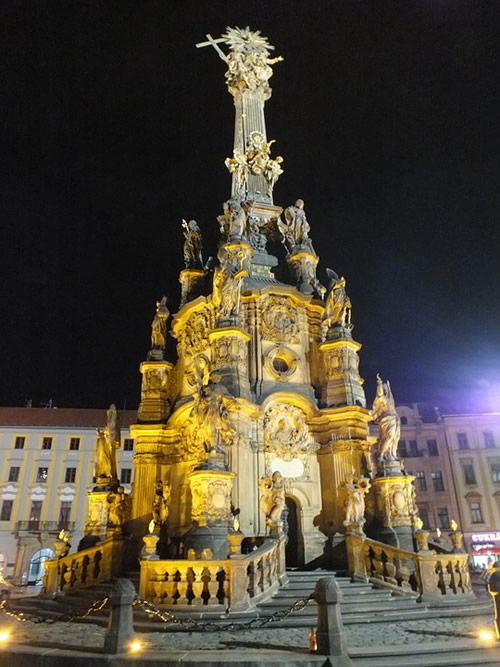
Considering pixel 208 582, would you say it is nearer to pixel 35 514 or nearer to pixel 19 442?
pixel 35 514

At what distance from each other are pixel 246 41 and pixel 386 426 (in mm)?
28183

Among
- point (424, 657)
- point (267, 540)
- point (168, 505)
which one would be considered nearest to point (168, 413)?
point (168, 505)

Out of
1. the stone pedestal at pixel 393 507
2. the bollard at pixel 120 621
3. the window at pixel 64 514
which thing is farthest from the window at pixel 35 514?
the bollard at pixel 120 621

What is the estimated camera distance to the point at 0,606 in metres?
12.5

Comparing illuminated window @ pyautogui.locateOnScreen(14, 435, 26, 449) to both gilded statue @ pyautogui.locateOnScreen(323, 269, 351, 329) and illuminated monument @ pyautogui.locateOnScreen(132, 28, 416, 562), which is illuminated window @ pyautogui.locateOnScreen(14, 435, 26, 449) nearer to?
illuminated monument @ pyautogui.locateOnScreen(132, 28, 416, 562)

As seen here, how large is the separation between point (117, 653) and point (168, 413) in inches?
535

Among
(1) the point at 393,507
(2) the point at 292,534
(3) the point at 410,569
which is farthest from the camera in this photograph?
(2) the point at 292,534

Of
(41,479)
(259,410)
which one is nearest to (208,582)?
(259,410)

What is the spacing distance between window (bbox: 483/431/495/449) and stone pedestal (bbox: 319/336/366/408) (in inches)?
1127

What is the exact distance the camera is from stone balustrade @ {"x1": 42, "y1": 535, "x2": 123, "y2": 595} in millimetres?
15844

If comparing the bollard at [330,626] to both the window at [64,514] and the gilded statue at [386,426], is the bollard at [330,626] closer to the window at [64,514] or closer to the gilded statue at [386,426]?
the gilded statue at [386,426]

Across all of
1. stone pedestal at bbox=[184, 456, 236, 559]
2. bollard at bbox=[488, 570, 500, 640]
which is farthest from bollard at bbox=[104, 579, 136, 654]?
bollard at bbox=[488, 570, 500, 640]

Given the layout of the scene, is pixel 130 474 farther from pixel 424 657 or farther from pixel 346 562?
pixel 424 657

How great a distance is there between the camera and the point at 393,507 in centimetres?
1684
